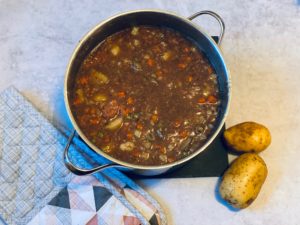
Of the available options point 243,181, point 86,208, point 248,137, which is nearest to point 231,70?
point 248,137

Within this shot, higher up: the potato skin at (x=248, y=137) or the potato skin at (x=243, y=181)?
the potato skin at (x=248, y=137)

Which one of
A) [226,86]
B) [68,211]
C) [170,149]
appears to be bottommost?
[68,211]

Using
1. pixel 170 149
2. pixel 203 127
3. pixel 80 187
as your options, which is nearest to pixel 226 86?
pixel 203 127

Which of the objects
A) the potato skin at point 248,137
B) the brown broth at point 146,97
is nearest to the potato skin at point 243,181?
the potato skin at point 248,137

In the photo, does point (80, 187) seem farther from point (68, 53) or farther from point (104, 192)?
point (68, 53)

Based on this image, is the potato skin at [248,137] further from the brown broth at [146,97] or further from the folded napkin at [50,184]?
the folded napkin at [50,184]

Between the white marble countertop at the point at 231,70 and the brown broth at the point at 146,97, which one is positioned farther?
the white marble countertop at the point at 231,70

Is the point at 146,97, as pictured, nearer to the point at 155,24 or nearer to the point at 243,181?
the point at 155,24

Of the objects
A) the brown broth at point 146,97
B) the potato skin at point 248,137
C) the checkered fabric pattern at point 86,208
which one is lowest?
the checkered fabric pattern at point 86,208
